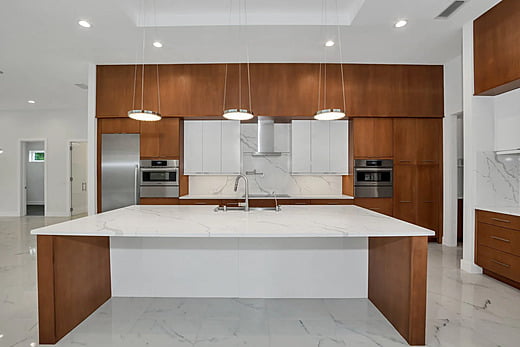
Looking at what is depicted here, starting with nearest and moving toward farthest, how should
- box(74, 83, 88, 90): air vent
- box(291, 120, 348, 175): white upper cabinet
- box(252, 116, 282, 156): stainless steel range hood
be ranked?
box(291, 120, 348, 175): white upper cabinet
box(252, 116, 282, 156): stainless steel range hood
box(74, 83, 88, 90): air vent

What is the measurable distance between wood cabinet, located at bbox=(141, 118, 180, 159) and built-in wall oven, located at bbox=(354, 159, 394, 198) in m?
2.89

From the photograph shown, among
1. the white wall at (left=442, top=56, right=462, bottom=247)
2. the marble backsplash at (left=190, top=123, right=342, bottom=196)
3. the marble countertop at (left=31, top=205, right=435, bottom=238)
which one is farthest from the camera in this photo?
the marble backsplash at (left=190, top=123, right=342, bottom=196)

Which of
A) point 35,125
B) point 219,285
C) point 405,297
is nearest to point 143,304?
point 219,285

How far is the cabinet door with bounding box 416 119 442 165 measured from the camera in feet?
16.4

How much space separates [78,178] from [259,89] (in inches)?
246

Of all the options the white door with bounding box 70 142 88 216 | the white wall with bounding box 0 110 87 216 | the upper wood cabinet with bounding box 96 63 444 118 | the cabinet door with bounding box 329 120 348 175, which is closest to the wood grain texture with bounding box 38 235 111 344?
the upper wood cabinet with bounding box 96 63 444 118

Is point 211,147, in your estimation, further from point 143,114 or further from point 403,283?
point 403,283

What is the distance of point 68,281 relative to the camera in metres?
2.21

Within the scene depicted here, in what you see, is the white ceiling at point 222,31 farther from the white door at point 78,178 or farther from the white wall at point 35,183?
the white wall at point 35,183

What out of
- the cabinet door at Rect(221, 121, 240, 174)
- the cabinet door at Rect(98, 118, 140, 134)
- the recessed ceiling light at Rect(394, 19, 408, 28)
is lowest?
the cabinet door at Rect(221, 121, 240, 174)

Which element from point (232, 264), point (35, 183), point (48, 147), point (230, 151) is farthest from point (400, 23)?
point (35, 183)

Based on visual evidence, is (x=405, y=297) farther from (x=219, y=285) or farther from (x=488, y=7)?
(x=488, y=7)

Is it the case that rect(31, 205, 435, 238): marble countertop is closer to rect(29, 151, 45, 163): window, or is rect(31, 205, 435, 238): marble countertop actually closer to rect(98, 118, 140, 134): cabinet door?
rect(98, 118, 140, 134): cabinet door

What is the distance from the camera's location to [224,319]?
2.42 metres
